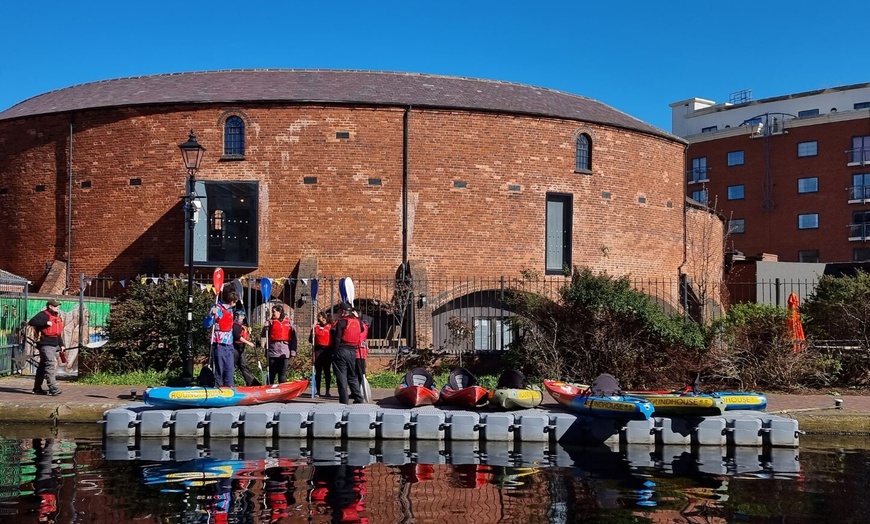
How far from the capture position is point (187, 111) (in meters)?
24.8

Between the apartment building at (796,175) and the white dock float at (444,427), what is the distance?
36.5 m

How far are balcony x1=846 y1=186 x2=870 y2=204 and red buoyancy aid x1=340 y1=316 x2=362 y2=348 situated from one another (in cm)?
4443

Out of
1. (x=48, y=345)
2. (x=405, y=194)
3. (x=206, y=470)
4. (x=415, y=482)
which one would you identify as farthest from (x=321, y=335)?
(x=405, y=194)

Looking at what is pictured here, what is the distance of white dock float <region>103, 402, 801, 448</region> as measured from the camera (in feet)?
40.3

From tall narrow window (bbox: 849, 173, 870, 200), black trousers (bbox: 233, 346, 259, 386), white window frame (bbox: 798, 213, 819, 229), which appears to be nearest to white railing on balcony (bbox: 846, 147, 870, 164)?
tall narrow window (bbox: 849, 173, 870, 200)

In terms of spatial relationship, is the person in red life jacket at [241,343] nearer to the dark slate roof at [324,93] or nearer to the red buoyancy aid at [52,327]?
the red buoyancy aid at [52,327]

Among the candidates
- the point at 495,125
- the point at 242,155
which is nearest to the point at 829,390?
the point at 495,125

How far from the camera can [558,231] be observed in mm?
26391

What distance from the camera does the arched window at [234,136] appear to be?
81.6 ft

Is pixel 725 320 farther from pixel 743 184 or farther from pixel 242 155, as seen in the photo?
pixel 743 184

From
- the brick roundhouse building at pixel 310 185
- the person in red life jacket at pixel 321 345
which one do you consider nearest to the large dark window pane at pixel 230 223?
the brick roundhouse building at pixel 310 185

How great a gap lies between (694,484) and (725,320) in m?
8.80

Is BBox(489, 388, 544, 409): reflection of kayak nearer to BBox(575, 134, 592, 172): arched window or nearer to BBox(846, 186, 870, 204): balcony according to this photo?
BBox(575, 134, 592, 172): arched window

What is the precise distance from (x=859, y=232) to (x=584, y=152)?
30.4 metres
